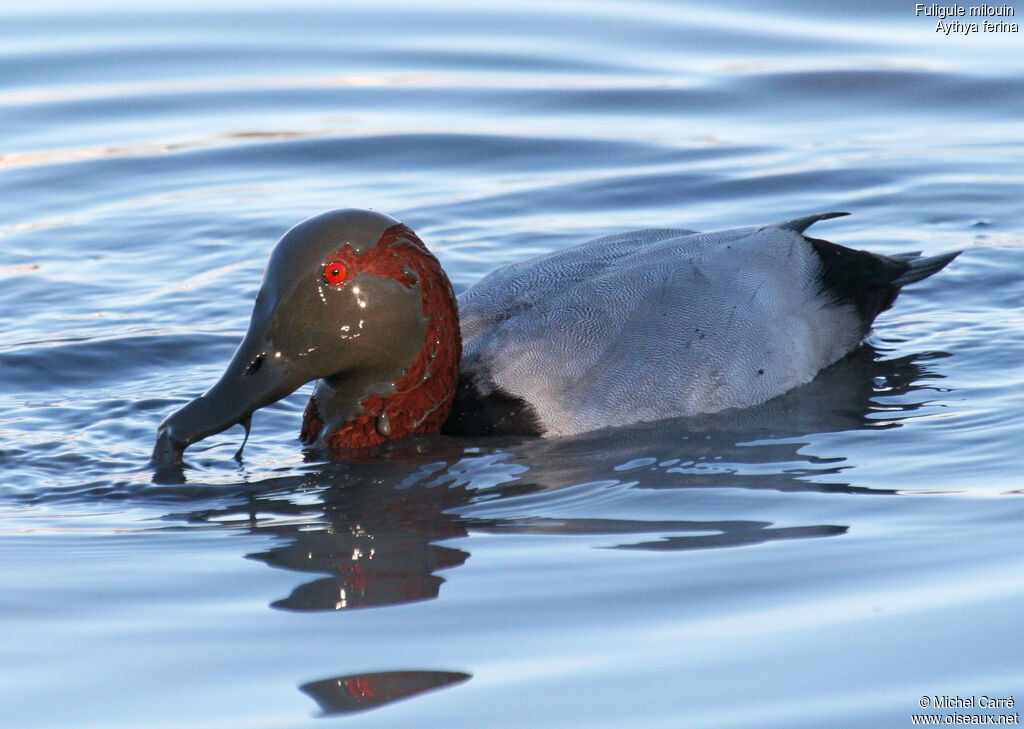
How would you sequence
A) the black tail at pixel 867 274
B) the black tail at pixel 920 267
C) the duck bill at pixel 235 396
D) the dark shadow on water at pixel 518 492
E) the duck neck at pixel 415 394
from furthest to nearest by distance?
the black tail at pixel 920 267 → the black tail at pixel 867 274 → the duck neck at pixel 415 394 → the duck bill at pixel 235 396 → the dark shadow on water at pixel 518 492

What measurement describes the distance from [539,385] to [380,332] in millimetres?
676

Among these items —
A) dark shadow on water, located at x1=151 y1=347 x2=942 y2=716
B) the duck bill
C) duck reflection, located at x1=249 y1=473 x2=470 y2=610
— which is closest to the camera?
duck reflection, located at x1=249 y1=473 x2=470 y2=610

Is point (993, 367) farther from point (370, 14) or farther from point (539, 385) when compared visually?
point (370, 14)

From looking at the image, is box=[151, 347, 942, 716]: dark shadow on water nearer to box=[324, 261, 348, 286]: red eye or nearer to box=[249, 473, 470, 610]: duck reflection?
box=[249, 473, 470, 610]: duck reflection

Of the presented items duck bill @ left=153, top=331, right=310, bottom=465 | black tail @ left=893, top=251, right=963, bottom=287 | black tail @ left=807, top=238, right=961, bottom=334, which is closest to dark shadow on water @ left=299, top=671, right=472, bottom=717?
duck bill @ left=153, top=331, right=310, bottom=465

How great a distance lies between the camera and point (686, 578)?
4613 millimetres

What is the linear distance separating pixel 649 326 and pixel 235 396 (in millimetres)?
1698

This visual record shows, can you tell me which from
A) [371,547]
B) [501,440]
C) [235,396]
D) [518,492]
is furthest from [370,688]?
[501,440]

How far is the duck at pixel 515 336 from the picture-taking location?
5719 mm

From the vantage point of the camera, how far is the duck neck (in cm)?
603

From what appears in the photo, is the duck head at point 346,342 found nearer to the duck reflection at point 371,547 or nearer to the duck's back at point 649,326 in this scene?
the duck's back at point 649,326

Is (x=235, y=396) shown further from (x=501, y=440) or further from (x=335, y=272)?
(x=501, y=440)

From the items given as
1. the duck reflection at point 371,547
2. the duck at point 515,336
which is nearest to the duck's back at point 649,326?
the duck at point 515,336

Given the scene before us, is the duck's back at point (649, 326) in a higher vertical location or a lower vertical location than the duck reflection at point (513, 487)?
higher
